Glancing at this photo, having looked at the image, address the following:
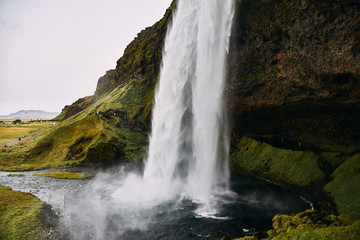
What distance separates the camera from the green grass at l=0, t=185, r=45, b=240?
14109mm

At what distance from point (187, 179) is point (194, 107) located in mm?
9817

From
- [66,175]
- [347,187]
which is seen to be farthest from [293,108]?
[66,175]

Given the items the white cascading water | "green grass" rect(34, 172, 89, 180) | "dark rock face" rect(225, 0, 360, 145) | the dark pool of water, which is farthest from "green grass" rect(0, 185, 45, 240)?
"dark rock face" rect(225, 0, 360, 145)

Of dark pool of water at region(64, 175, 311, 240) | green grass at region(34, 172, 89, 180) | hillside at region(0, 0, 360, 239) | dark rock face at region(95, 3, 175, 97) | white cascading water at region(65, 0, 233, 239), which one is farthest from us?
dark rock face at region(95, 3, 175, 97)

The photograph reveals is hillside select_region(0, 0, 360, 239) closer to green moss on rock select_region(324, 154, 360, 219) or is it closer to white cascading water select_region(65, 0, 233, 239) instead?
green moss on rock select_region(324, 154, 360, 219)

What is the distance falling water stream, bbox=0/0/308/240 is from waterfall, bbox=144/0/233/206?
119mm

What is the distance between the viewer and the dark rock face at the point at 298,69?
1930cm

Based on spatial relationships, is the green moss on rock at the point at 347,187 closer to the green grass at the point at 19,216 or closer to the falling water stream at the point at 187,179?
the falling water stream at the point at 187,179

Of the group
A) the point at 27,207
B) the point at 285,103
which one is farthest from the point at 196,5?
the point at 27,207

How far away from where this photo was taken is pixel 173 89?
3372 centimetres

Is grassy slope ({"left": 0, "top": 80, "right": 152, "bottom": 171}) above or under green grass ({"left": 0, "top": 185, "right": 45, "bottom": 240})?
above

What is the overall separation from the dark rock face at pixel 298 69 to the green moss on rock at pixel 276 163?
285 cm

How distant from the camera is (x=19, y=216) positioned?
54.1 feet

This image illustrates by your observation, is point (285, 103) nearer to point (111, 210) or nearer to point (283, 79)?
point (283, 79)
